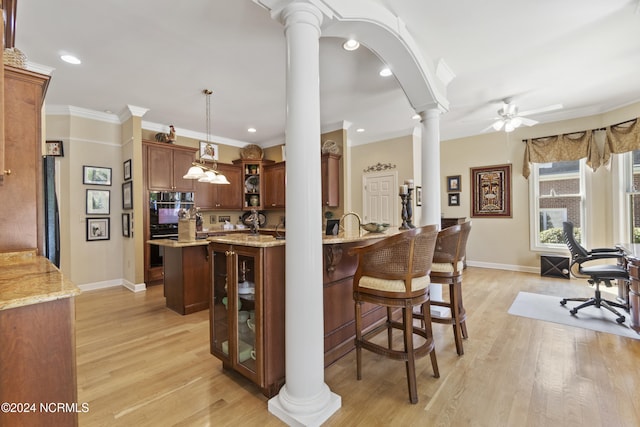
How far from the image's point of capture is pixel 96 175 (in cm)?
459

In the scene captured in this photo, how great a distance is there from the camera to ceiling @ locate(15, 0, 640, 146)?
7.70ft

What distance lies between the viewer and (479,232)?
588 cm

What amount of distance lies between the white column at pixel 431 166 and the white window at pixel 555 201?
3.20m

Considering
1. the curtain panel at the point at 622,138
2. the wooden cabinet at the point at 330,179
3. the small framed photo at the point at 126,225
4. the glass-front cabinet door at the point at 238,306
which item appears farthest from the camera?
the wooden cabinet at the point at 330,179

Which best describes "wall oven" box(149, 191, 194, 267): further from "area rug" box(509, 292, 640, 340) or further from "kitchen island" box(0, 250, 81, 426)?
"area rug" box(509, 292, 640, 340)

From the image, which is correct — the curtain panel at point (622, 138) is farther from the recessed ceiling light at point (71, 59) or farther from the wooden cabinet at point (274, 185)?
the recessed ceiling light at point (71, 59)

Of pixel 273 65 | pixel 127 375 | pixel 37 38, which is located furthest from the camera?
pixel 273 65


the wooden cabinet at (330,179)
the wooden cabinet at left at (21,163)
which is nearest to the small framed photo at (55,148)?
the wooden cabinet at left at (21,163)

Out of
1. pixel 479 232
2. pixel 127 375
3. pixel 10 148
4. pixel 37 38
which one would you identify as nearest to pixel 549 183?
pixel 479 232

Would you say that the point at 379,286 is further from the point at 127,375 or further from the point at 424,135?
the point at 424,135

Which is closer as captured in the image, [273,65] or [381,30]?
[381,30]

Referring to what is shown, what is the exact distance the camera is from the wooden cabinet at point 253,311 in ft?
5.98

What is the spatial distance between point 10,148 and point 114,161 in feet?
11.2

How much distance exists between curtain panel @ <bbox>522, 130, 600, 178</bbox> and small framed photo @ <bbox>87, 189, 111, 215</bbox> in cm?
736
